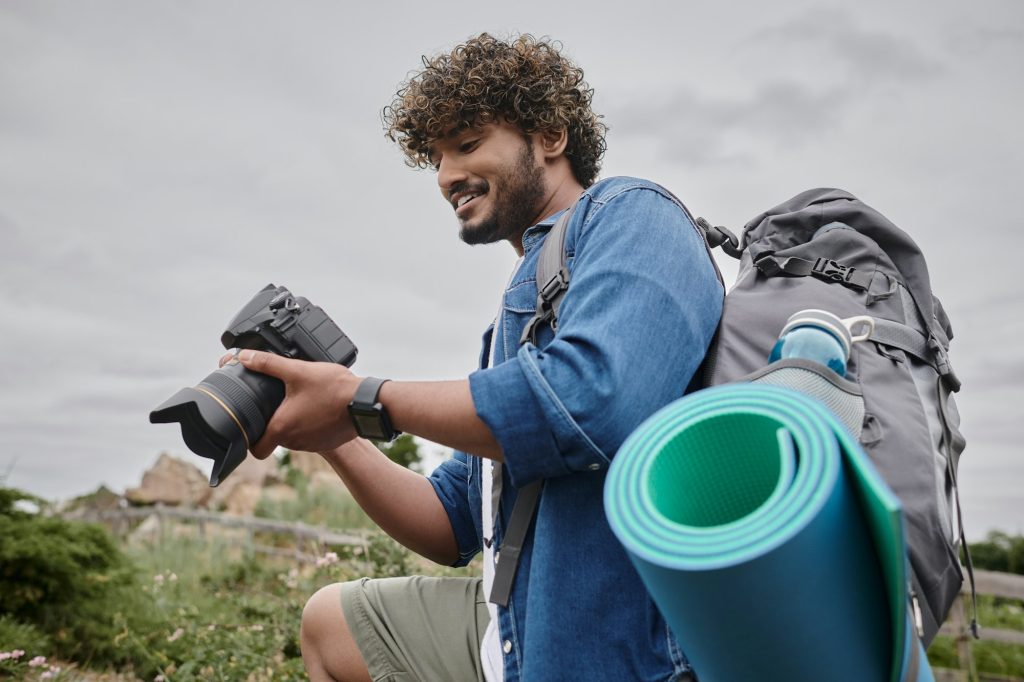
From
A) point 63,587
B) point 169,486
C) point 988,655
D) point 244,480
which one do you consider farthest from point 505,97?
point 169,486

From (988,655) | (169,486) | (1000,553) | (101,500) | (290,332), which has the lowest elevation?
(1000,553)

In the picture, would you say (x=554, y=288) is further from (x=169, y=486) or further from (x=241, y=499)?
(x=169, y=486)

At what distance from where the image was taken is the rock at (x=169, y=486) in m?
14.4

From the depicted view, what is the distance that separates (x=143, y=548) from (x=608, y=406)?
31.9ft

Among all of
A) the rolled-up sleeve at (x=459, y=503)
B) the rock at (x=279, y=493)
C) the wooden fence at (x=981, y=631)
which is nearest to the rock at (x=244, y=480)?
the rock at (x=279, y=493)

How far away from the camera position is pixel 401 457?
12.6m

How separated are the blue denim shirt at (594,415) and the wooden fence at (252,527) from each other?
2.95m

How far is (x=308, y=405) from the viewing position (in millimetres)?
1816

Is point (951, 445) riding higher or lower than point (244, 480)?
lower

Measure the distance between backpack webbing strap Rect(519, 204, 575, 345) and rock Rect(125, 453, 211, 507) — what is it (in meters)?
13.4

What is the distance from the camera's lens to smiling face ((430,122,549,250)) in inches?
94.6

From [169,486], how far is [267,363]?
45.8 feet

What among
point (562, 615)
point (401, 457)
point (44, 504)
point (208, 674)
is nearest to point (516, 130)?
point (562, 615)

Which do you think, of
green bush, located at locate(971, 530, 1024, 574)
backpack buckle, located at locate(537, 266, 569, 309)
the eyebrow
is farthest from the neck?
green bush, located at locate(971, 530, 1024, 574)
